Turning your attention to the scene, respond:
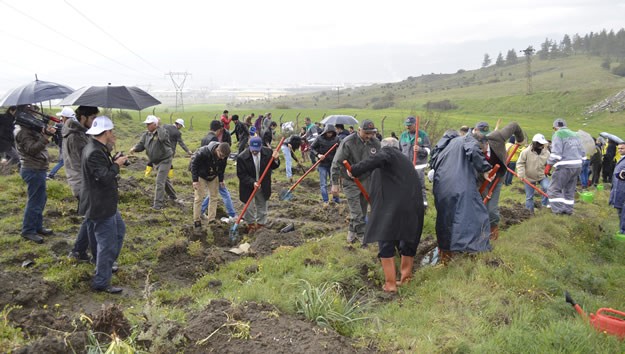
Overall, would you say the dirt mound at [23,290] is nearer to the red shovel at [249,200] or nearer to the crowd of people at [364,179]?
the crowd of people at [364,179]

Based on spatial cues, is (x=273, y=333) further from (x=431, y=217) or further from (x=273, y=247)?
(x=431, y=217)

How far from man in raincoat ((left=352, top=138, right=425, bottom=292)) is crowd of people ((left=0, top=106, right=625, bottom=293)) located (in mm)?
13

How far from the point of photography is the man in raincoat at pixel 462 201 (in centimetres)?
605

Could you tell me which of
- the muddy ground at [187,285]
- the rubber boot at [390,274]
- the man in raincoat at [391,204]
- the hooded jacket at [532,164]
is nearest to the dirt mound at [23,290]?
the muddy ground at [187,285]

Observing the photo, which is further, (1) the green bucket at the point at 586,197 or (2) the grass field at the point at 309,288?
(1) the green bucket at the point at 586,197

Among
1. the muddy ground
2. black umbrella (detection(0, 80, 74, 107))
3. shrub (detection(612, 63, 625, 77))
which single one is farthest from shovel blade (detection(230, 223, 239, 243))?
shrub (detection(612, 63, 625, 77))

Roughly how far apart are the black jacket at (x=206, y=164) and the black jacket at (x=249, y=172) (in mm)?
497

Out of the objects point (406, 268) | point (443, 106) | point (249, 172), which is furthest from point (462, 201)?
point (443, 106)

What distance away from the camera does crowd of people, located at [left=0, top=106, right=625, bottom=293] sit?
5625mm

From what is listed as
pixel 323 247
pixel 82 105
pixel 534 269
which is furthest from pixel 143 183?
pixel 534 269

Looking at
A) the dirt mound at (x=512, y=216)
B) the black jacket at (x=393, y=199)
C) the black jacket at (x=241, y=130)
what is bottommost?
the dirt mound at (x=512, y=216)

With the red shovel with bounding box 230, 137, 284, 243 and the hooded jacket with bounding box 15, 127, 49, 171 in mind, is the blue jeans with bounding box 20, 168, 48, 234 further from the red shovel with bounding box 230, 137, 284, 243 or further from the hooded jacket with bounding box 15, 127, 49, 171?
the red shovel with bounding box 230, 137, 284, 243

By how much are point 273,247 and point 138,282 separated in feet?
7.34

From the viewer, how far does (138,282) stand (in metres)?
6.34
